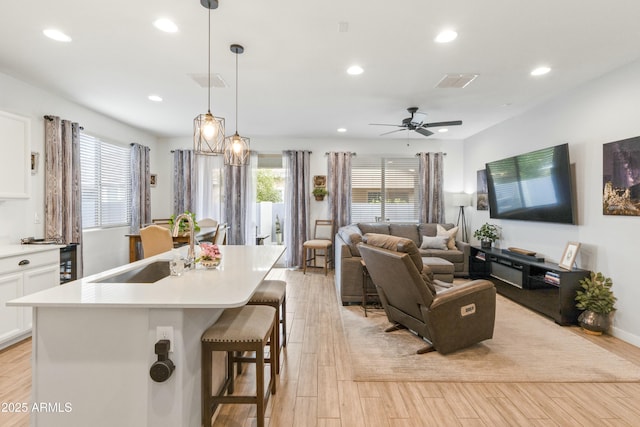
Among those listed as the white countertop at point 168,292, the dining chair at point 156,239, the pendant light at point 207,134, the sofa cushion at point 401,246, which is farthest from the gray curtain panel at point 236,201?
the white countertop at point 168,292

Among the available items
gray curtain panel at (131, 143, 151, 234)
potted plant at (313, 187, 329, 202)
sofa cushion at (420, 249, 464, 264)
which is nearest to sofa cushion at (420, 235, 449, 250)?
sofa cushion at (420, 249, 464, 264)

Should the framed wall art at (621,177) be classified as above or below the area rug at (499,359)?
above

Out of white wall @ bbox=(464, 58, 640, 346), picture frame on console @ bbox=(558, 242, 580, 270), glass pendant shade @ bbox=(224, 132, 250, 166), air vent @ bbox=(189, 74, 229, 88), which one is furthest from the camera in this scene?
picture frame on console @ bbox=(558, 242, 580, 270)

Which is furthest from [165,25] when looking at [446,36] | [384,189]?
[384,189]

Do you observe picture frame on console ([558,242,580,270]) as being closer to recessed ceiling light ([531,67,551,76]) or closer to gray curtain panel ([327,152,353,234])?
recessed ceiling light ([531,67,551,76])

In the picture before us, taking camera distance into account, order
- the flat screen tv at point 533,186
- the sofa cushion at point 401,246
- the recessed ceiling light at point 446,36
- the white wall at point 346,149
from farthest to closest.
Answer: the white wall at point 346,149 → the flat screen tv at point 533,186 → the sofa cushion at point 401,246 → the recessed ceiling light at point 446,36

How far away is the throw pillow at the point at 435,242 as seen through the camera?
19.3 feet

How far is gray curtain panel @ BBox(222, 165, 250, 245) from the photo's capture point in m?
6.62

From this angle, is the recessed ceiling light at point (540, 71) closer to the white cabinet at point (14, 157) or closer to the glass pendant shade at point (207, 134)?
the glass pendant shade at point (207, 134)

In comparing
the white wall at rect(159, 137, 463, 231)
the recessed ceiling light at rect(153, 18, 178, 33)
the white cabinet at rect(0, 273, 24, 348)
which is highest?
the recessed ceiling light at rect(153, 18, 178, 33)

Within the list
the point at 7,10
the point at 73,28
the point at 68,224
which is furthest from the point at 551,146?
the point at 68,224

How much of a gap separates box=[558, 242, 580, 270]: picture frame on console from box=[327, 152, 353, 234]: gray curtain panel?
373 cm

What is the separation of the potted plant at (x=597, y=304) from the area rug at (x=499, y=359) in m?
0.22

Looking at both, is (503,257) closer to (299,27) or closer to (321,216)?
(321,216)
